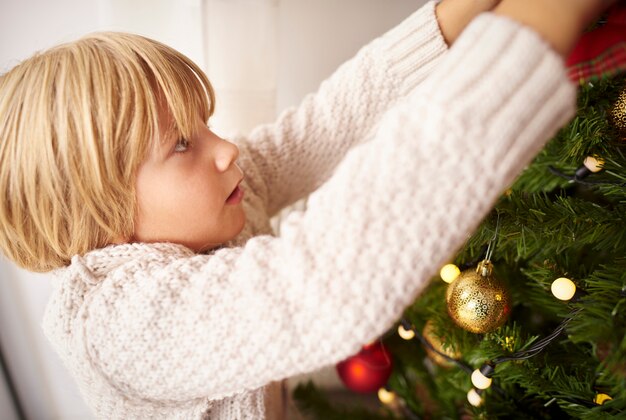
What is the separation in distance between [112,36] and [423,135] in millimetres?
416

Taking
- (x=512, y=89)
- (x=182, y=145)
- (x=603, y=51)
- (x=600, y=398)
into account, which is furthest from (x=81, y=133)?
(x=600, y=398)

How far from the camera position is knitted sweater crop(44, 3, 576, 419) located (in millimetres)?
331

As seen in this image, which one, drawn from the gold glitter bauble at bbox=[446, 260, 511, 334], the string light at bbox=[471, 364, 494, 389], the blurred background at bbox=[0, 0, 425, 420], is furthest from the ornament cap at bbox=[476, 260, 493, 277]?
the blurred background at bbox=[0, 0, 425, 420]

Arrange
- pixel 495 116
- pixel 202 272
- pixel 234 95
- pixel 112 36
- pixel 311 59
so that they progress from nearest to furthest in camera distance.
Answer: pixel 495 116, pixel 202 272, pixel 112 36, pixel 234 95, pixel 311 59

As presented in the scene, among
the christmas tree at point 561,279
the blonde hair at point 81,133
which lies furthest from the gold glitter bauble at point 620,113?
the blonde hair at point 81,133

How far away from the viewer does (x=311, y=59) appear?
93 cm

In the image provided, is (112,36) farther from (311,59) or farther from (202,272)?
(311,59)

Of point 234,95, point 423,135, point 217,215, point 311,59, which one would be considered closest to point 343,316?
point 423,135

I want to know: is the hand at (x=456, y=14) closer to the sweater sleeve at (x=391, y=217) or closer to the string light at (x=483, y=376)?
the sweater sleeve at (x=391, y=217)

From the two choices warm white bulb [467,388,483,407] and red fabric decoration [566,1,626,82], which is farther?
warm white bulb [467,388,483,407]

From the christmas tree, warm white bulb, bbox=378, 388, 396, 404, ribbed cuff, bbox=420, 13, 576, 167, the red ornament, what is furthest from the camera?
warm white bulb, bbox=378, 388, 396, 404

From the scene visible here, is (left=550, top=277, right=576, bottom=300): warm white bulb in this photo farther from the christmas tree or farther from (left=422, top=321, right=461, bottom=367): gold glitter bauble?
(left=422, top=321, right=461, bottom=367): gold glitter bauble

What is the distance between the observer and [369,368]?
0.81 meters

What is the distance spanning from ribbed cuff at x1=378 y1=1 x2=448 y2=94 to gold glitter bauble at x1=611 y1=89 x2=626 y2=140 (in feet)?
0.73
